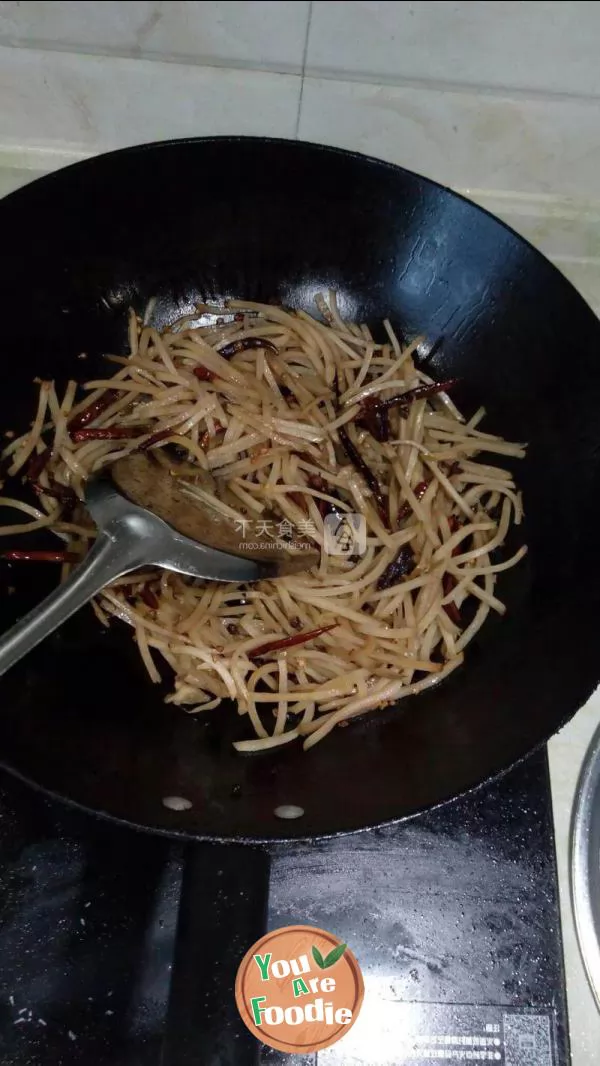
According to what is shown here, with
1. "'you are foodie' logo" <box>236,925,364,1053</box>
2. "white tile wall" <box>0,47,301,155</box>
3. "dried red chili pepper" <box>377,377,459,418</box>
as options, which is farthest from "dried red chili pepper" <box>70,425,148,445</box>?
"'you are foodie' logo" <box>236,925,364,1053</box>

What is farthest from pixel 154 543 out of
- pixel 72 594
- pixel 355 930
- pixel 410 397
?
pixel 355 930

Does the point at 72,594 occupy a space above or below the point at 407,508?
below

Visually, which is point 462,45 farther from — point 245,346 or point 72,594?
point 72,594

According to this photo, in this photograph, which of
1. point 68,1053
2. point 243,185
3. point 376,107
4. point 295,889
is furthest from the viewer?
point 376,107

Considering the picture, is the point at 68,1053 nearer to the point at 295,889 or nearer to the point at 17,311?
the point at 295,889

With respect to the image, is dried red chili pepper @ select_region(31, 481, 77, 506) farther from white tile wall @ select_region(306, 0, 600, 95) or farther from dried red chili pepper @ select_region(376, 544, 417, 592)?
white tile wall @ select_region(306, 0, 600, 95)

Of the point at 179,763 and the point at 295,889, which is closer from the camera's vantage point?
the point at 179,763

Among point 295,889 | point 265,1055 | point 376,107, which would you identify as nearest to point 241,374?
point 376,107
